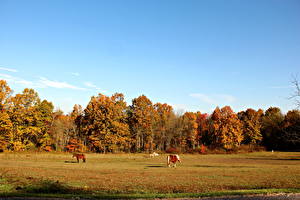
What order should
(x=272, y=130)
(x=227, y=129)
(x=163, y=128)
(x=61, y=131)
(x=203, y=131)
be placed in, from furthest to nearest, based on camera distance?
(x=203, y=131) < (x=272, y=130) < (x=163, y=128) < (x=227, y=129) < (x=61, y=131)

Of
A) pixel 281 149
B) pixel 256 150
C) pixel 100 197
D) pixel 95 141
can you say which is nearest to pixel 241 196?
pixel 100 197

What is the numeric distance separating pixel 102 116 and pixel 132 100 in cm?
1265

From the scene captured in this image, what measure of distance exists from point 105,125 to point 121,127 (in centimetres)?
418

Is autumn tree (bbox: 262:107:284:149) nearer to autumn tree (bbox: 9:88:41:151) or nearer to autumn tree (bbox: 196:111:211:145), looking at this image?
autumn tree (bbox: 196:111:211:145)

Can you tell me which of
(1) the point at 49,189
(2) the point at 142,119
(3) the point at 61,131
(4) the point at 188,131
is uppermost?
(2) the point at 142,119

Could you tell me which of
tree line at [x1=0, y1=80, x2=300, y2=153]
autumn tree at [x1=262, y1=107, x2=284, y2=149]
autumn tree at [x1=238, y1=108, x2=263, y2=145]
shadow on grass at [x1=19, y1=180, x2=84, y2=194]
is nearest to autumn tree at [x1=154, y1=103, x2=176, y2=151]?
tree line at [x1=0, y1=80, x2=300, y2=153]

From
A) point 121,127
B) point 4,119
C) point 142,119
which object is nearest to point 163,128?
point 142,119

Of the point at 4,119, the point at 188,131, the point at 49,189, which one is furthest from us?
the point at 188,131

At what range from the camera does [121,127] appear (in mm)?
70750

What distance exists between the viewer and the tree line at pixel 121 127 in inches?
2452

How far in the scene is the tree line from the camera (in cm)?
6229

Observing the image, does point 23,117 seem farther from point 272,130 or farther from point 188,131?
point 272,130

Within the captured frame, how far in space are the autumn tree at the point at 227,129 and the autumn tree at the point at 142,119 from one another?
64.5 feet

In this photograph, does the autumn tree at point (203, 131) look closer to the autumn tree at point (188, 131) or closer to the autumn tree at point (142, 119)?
the autumn tree at point (188, 131)
